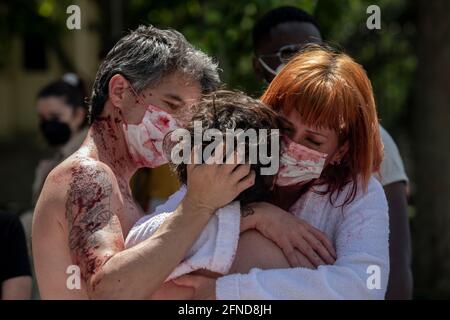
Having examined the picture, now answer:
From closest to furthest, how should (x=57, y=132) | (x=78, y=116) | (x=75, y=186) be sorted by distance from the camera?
1. (x=75, y=186)
2. (x=57, y=132)
3. (x=78, y=116)

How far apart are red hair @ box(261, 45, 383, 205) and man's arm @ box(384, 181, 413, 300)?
106 cm

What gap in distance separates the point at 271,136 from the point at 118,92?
575 mm

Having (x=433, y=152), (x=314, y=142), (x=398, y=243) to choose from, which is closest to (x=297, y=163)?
(x=314, y=142)

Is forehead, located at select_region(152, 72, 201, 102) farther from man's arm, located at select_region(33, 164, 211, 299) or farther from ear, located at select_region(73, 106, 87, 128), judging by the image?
ear, located at select_region(73, 106, 87, 128)

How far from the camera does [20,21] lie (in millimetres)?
10195

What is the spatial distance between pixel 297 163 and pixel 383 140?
3.82 feet

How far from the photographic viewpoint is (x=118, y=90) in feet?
8.59

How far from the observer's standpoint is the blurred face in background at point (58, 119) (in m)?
5.19

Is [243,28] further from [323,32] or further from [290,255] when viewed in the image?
[290,255]

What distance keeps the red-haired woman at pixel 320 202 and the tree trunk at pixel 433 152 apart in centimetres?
522

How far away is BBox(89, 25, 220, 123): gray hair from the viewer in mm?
2580

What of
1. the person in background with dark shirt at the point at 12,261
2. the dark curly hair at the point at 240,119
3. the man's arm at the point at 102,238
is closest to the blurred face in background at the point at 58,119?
the person in background with dark shirt at the point at 12,261
